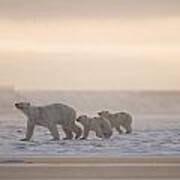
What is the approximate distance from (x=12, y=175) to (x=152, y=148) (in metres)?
0.61

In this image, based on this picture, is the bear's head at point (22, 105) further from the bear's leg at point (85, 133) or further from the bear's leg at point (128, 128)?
the bear's leg at point (128, 128)

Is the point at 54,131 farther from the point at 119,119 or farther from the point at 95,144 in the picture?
the point at 119,119

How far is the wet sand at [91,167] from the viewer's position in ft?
6.94

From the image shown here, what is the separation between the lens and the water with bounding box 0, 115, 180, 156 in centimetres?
213

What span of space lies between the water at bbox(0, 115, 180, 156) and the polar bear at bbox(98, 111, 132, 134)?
31mm

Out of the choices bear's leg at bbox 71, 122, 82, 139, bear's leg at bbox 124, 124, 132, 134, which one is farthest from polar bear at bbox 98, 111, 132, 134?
bear's leg at bbox 71, 122, 82, 139

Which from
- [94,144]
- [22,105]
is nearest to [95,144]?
[94,144]

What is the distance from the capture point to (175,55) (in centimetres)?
225

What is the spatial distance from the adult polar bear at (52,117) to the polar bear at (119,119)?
0.43 ft

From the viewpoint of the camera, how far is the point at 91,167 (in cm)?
211

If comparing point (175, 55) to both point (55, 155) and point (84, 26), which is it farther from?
point (55, 155)

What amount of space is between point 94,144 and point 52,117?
219 mm

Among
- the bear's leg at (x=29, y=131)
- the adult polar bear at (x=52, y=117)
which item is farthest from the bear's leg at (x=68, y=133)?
the bear's leg at (x=29, y=131)

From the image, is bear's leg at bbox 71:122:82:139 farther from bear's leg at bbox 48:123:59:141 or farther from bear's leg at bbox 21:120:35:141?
bear's leg at bbox 21:120:35:141
